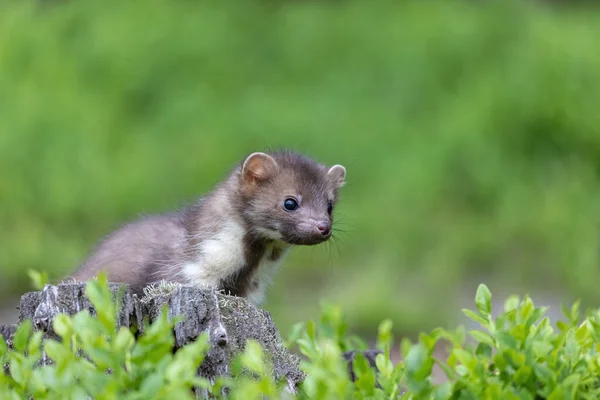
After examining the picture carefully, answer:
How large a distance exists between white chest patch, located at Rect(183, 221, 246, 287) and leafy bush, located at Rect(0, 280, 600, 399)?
4.53ft

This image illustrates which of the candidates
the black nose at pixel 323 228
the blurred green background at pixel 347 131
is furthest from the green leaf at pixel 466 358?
the blurred green background at pixel 347 131

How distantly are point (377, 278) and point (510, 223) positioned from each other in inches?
69.0

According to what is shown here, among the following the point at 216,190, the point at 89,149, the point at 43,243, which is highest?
the point at 216,190

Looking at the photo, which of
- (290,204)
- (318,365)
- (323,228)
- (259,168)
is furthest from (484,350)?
(259,168)

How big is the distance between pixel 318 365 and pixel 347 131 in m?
8.64

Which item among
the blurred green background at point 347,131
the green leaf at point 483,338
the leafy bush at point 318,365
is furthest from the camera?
the blurred green background at point 347,131

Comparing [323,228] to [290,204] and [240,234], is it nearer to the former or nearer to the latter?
[290,204]

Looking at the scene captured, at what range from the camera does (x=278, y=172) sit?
20.7 feet

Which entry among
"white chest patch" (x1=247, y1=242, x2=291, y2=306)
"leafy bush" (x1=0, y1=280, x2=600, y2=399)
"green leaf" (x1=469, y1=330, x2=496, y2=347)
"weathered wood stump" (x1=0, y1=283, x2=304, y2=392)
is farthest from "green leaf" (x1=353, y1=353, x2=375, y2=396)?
"white chest patch" (x1=247, y1=242, x2=291, y2=306)

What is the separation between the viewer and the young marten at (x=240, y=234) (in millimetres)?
6000

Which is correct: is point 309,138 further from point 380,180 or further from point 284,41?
point 284,41

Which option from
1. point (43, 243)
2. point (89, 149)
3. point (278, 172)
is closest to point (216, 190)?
point (278, 172)

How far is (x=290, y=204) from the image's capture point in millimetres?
6211

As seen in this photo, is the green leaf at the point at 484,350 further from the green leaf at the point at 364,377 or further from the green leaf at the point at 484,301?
the green leaf at the point at 364,377
